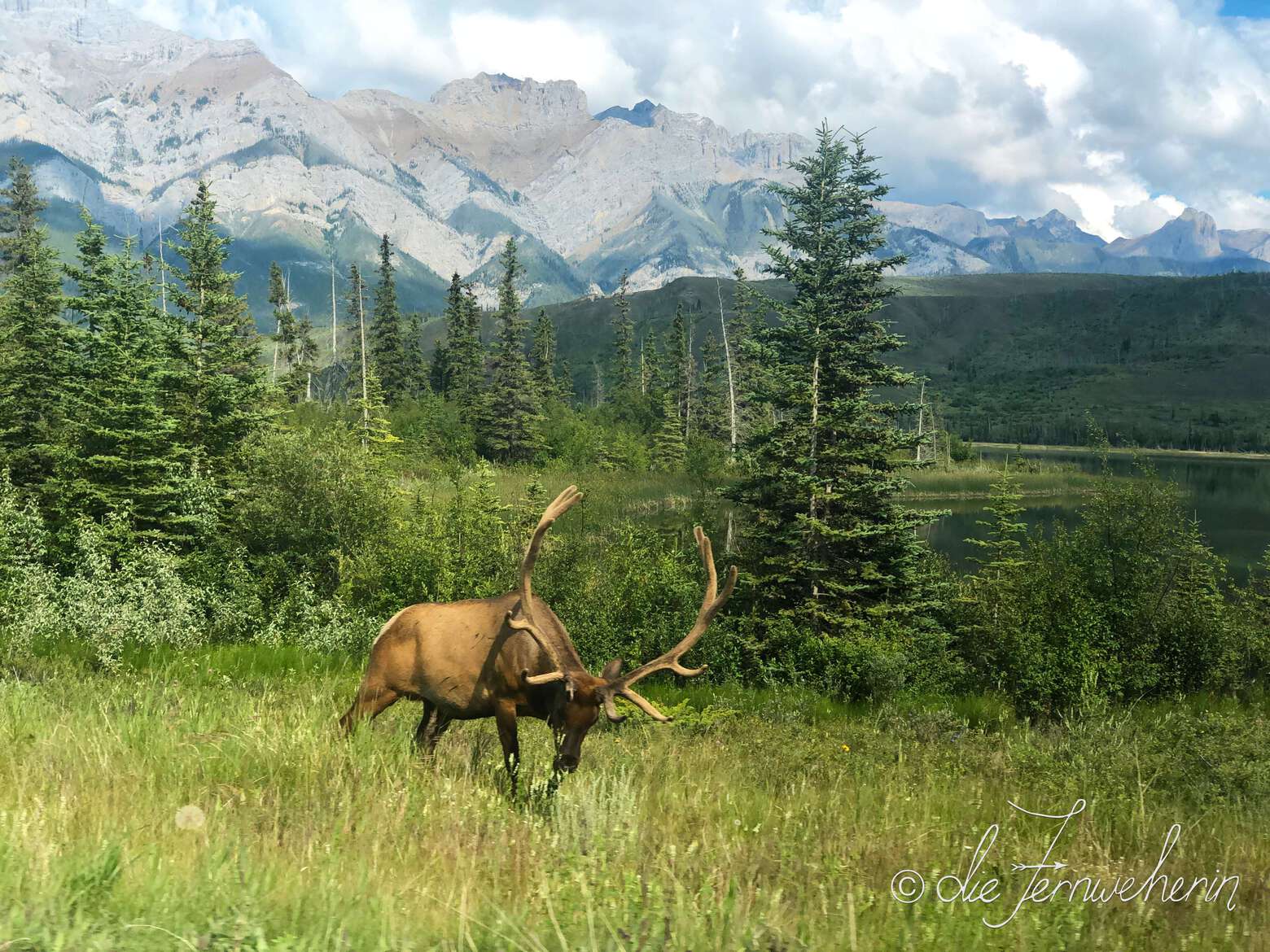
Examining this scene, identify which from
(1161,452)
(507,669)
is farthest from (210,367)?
(1161,452)

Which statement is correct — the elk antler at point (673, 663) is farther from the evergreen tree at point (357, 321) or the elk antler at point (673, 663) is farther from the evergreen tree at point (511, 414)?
the evergreen tree at point (511, 414)

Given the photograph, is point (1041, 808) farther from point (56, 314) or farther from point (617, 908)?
point (56, 314)

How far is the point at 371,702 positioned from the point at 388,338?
217ft

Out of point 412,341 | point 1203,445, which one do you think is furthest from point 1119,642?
point 1203,445

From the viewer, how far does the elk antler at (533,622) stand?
17.2 feet

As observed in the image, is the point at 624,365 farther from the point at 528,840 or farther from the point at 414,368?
the point at 528,840

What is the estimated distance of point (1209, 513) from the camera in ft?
165

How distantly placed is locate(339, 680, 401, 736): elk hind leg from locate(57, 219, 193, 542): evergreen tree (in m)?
13.2

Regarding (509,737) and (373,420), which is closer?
(509,737)

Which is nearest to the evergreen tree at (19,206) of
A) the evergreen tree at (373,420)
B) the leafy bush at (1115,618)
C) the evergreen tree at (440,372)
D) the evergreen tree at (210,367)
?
the evergreen tree at (373,420)

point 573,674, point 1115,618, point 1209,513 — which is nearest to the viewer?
point 573,674

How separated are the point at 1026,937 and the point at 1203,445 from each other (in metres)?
159

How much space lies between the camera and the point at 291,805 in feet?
13.7

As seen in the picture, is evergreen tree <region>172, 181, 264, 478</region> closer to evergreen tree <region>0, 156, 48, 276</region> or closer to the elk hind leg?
the elk hind leg
